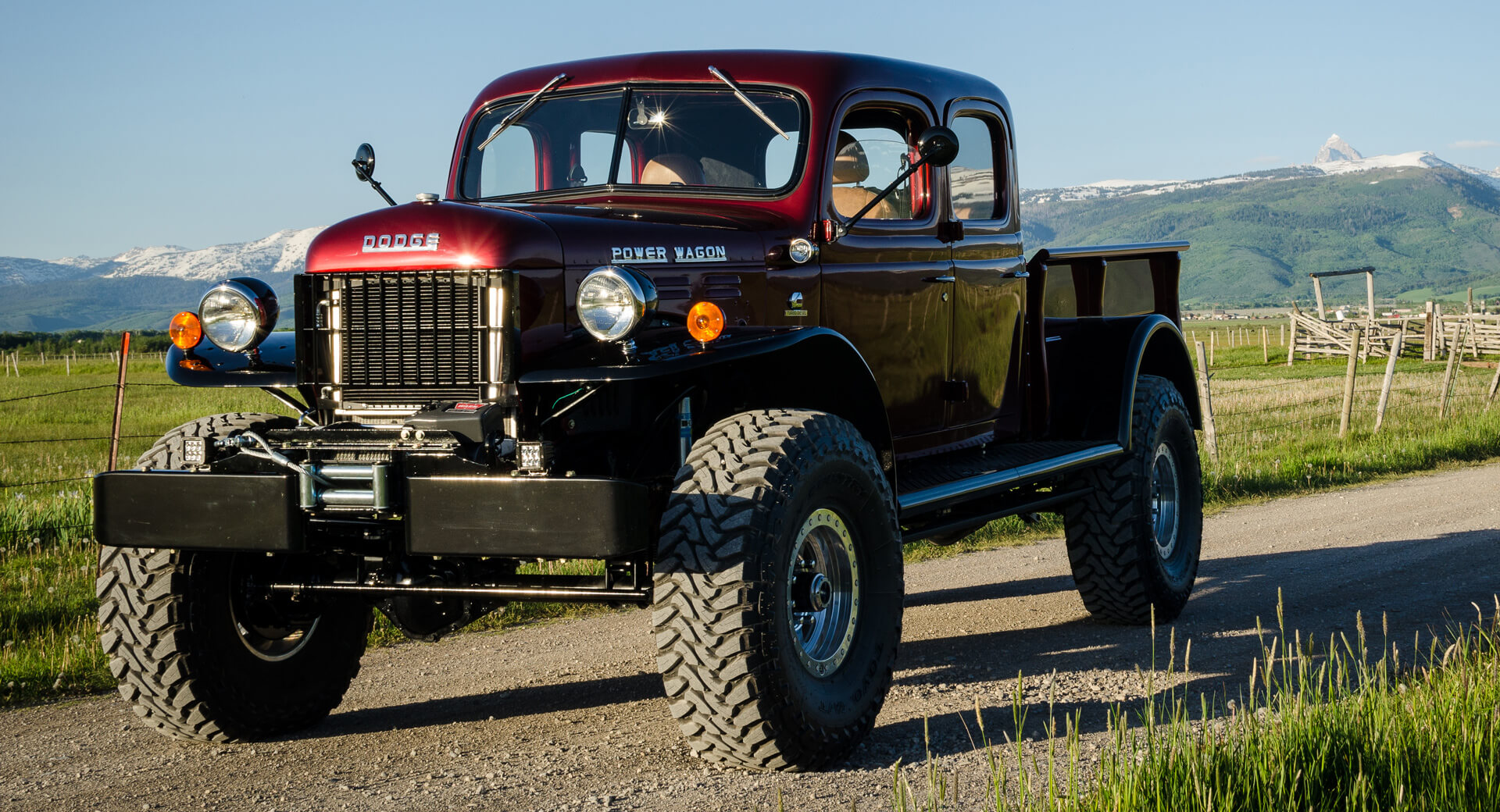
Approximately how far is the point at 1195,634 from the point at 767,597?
11.6ft

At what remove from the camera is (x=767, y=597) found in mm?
4355

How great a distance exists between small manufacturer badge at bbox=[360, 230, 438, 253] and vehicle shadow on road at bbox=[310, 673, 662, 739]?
188 cm

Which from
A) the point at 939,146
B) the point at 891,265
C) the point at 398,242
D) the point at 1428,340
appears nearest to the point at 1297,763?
the point at 939,146

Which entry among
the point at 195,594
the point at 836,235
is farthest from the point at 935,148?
the point at 195,594

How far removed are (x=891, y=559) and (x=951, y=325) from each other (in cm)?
180

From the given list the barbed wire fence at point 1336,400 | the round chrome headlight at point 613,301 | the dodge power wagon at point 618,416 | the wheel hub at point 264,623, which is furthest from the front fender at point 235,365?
the barbed wire fence at point 1336,400

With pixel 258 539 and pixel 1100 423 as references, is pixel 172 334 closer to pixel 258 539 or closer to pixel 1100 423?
pixel 258 539

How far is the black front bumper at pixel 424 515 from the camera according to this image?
162 inches

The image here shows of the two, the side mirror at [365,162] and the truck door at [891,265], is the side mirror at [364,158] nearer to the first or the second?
the side mirror at [365,162]

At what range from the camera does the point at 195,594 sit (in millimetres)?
4988

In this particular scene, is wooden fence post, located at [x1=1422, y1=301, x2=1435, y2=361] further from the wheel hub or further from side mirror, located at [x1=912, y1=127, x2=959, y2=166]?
the wheel hub

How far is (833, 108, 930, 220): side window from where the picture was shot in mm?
6000

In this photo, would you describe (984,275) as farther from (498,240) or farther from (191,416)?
(191,416)

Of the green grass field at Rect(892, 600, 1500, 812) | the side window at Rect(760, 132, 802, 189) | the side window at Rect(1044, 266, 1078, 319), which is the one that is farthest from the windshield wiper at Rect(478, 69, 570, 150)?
the green grass field at Rect(892, 600, 1500, 812)
